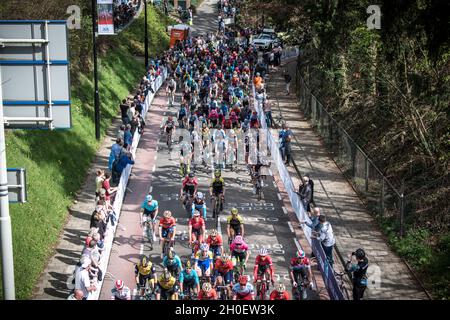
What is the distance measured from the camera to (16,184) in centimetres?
1132

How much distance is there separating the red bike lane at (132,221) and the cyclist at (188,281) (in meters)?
2.04

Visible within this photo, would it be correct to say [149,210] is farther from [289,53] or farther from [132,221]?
[289,53]

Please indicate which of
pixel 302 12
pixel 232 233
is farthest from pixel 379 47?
pixel 232 233

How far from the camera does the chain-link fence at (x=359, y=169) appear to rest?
890 inches

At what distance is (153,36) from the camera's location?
194 feet

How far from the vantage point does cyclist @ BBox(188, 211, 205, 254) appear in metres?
18.7

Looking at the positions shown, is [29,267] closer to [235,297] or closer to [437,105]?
[235,297]

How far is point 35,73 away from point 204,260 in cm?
651

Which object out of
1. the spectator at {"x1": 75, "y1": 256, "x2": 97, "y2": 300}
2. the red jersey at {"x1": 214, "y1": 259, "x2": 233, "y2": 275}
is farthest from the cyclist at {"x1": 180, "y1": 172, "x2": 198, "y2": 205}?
the spectator at {"x1": 75, "y1": 256, "x2": 97, "y2": 300}

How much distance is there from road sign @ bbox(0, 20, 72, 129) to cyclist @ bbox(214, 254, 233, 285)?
5.69m

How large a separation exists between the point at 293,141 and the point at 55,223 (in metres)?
15.0

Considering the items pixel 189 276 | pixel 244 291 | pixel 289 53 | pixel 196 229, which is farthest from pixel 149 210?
pixel 289 53

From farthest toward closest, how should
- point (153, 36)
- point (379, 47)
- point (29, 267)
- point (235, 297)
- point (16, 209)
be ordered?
1. point (153, 36)
2. point (379, 47)
3. point (16, 209)
4. point (29, 267)
5. point (235, 297)

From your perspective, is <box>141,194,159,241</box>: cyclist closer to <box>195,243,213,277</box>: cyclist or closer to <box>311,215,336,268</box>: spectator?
<box>195,243,213,277</box>: cyclist
